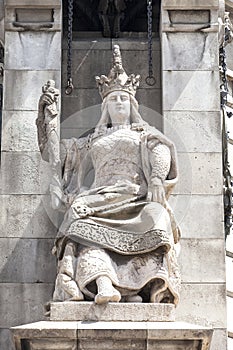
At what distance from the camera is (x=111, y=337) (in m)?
17.4

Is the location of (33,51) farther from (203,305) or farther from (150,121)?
(203,305)

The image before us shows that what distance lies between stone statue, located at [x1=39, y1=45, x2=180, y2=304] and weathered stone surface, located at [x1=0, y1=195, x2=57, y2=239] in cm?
91

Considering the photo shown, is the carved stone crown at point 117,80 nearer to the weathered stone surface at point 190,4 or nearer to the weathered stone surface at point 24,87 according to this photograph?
the weathered stone surface at point 24,87

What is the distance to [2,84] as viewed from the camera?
72.7 ft

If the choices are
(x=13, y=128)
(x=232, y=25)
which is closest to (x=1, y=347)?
(x=13, y=128)

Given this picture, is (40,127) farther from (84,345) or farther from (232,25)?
(232,25)

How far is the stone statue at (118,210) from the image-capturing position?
18219 mm

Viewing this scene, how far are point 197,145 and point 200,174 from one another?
1.62 ft

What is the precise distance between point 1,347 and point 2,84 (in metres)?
4.70

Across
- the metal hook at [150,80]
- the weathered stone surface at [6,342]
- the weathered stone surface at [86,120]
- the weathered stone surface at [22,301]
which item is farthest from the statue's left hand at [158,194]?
the metal hook at [150,80]

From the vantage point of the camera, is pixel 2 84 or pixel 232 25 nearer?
pixel 2 84

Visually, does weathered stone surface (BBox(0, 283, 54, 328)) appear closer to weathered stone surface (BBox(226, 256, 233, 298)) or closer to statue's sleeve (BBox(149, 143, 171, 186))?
statue's sleeve (BBox(149, 143, 171, 186))

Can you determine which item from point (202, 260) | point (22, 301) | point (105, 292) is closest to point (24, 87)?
point (22, 301)

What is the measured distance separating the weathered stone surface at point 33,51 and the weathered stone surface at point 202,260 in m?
3.62
